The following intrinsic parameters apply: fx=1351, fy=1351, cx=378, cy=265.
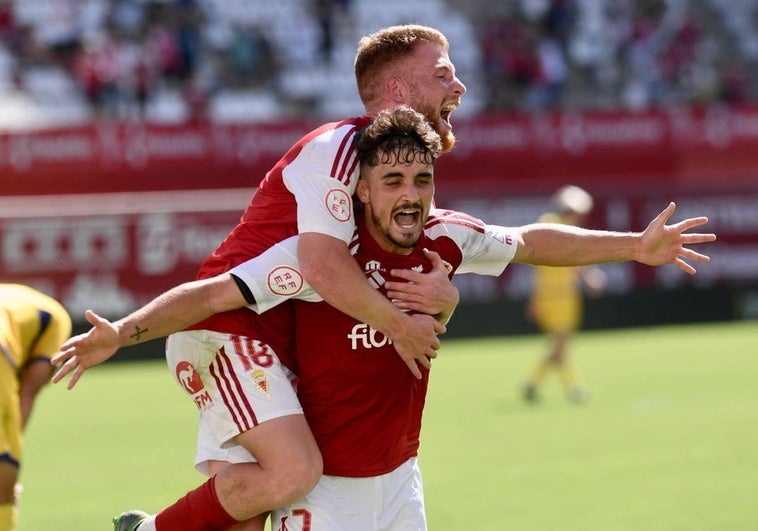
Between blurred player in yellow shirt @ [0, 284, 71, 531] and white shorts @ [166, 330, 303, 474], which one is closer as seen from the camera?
white shorts @ [166, 330, 303, 474]

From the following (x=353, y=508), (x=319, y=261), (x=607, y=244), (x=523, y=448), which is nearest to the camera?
(x=319, y=261)

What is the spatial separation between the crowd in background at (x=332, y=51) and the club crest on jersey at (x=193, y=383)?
1756cm

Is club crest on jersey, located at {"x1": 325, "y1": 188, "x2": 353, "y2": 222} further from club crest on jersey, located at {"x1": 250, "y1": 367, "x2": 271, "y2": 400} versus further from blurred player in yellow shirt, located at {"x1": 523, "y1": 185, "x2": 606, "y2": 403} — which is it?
blurred player in yellow shirt, located at {"x1": 523, "y1": 185, "x2": 606, "y2": 403}

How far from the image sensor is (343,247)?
512 centimetres

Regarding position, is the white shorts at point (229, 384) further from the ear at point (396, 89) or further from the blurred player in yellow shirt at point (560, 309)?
the blurred player in yellow shirt at point (560, 309)

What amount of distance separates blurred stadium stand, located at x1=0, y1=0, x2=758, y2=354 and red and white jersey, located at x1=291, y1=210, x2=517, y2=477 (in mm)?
13708

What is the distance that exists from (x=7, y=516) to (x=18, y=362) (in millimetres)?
716

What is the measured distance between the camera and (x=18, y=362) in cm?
633

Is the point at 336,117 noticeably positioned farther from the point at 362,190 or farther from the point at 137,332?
the point at 137,332

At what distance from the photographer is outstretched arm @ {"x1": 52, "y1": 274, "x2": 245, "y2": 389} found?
15.9ft

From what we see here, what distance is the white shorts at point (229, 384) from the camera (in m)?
5.27

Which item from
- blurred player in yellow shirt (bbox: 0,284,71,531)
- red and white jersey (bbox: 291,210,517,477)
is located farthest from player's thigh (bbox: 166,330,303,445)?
blurred player in yellow shirt (bbox: 0,284,71,531)

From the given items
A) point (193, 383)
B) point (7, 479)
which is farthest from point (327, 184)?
point (7, 479)

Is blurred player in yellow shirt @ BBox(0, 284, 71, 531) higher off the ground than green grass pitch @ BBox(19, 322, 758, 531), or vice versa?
blurred player in yellow shirt @ BBox(0, 284, 71, 531)
